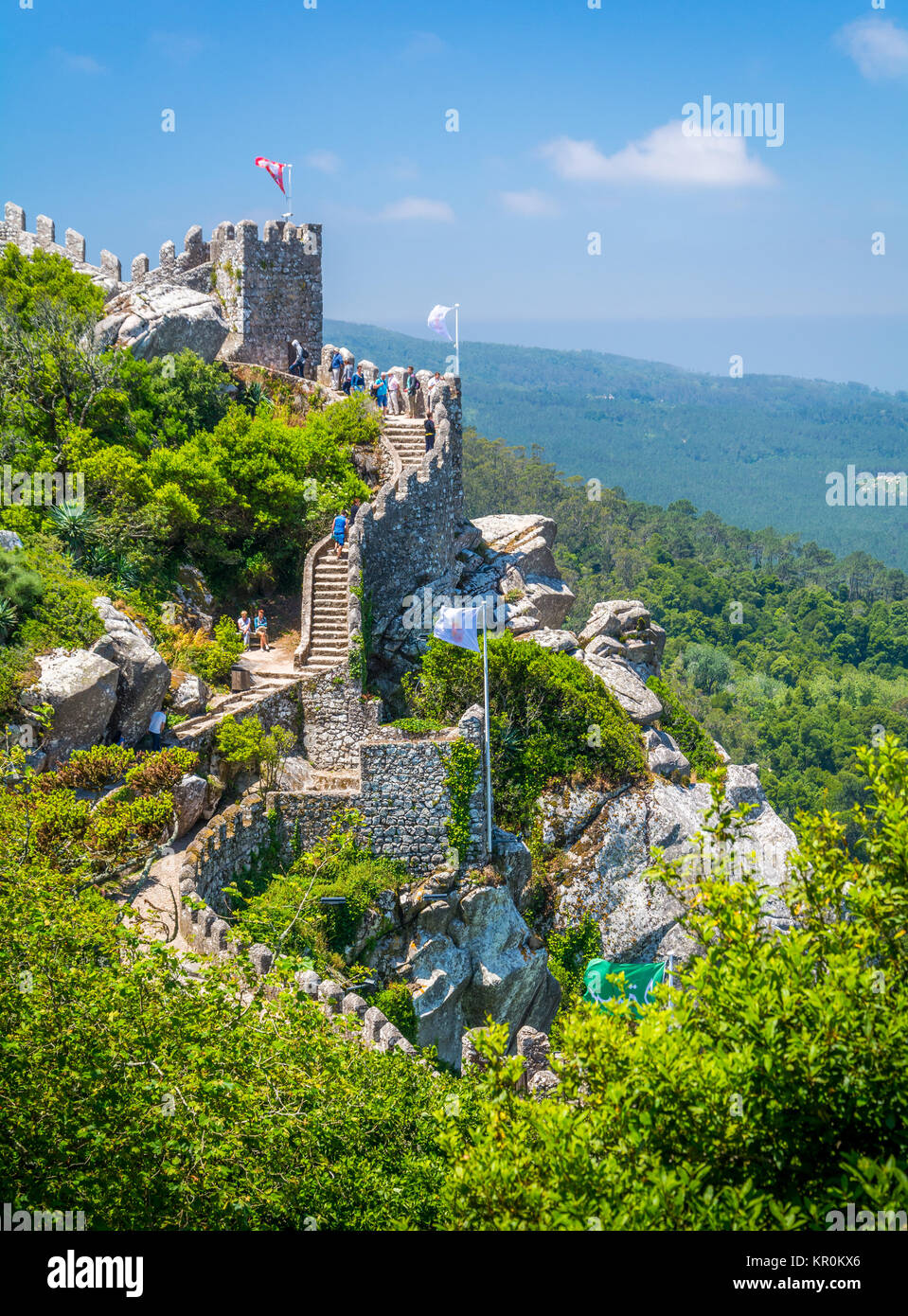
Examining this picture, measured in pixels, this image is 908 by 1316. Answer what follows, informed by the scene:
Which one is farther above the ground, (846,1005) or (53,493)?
(53,493)

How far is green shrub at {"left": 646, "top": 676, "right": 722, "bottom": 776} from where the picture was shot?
2745 centimetres

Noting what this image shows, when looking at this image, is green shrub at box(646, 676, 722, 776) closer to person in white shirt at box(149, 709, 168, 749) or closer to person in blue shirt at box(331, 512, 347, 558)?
person in blue shirt at box(331, 512, 347, 558)

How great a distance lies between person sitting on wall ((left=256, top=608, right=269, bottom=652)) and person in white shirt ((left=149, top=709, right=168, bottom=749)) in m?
4.71

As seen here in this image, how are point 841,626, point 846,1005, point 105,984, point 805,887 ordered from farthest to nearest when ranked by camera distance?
point 841,626 → point 105,984 → point 805,887 → point 846,1005

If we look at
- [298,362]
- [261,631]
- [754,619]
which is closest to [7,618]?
[261,631]

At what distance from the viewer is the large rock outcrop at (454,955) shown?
18.1 meters

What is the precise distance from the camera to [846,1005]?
750cm

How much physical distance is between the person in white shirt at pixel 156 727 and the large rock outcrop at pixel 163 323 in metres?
10.8

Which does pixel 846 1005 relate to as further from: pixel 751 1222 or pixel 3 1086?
pixel 3 1086

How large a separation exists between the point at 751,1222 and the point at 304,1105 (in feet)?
16.1

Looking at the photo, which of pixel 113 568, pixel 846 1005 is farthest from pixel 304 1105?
pixel 113 568

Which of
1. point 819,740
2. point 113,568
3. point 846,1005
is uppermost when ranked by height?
point 113,568

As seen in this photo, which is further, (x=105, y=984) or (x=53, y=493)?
(x=53, y=493)

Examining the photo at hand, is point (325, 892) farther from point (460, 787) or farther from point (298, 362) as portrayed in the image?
point (298, 362)
